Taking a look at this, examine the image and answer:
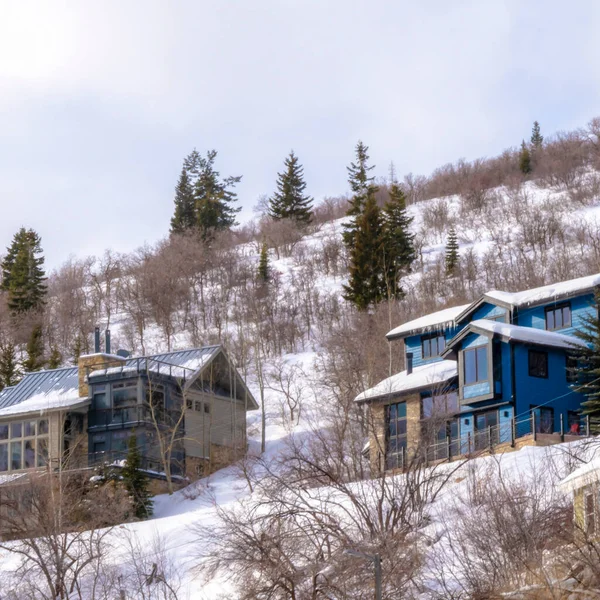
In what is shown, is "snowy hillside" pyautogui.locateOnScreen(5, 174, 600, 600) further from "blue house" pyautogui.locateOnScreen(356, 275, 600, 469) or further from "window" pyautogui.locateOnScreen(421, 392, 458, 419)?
"window" pyautogui.locateOnScreen(421, 392, 458, 419)

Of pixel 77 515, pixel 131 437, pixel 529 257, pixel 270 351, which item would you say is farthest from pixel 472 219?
pixel 77 515

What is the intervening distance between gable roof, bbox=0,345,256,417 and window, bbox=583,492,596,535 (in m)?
27.5

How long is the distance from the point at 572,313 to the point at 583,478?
60.1ft

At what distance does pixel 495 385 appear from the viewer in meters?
42.2

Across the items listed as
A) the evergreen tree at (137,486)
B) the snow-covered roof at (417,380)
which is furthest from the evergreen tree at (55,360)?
the snow-covered roof at (417,380)

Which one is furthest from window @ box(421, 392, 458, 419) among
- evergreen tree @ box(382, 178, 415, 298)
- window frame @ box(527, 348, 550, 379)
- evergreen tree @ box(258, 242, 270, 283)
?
evergreen tree @ box(258, 242, 270, 283)

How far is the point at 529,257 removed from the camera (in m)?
86.0

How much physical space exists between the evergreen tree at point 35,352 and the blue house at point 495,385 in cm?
3069

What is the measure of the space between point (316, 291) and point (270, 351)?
31.9 feet

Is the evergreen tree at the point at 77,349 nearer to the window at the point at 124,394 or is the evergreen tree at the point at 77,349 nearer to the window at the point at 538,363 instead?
the window at the point at 124,394

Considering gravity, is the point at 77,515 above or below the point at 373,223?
below

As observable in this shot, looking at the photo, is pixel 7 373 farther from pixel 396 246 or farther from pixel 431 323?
pixel 431 323

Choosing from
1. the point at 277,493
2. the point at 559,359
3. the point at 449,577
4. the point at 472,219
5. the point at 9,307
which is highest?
the point at 472,219

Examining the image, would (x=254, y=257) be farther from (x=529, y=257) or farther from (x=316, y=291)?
(x=529, y=257)
